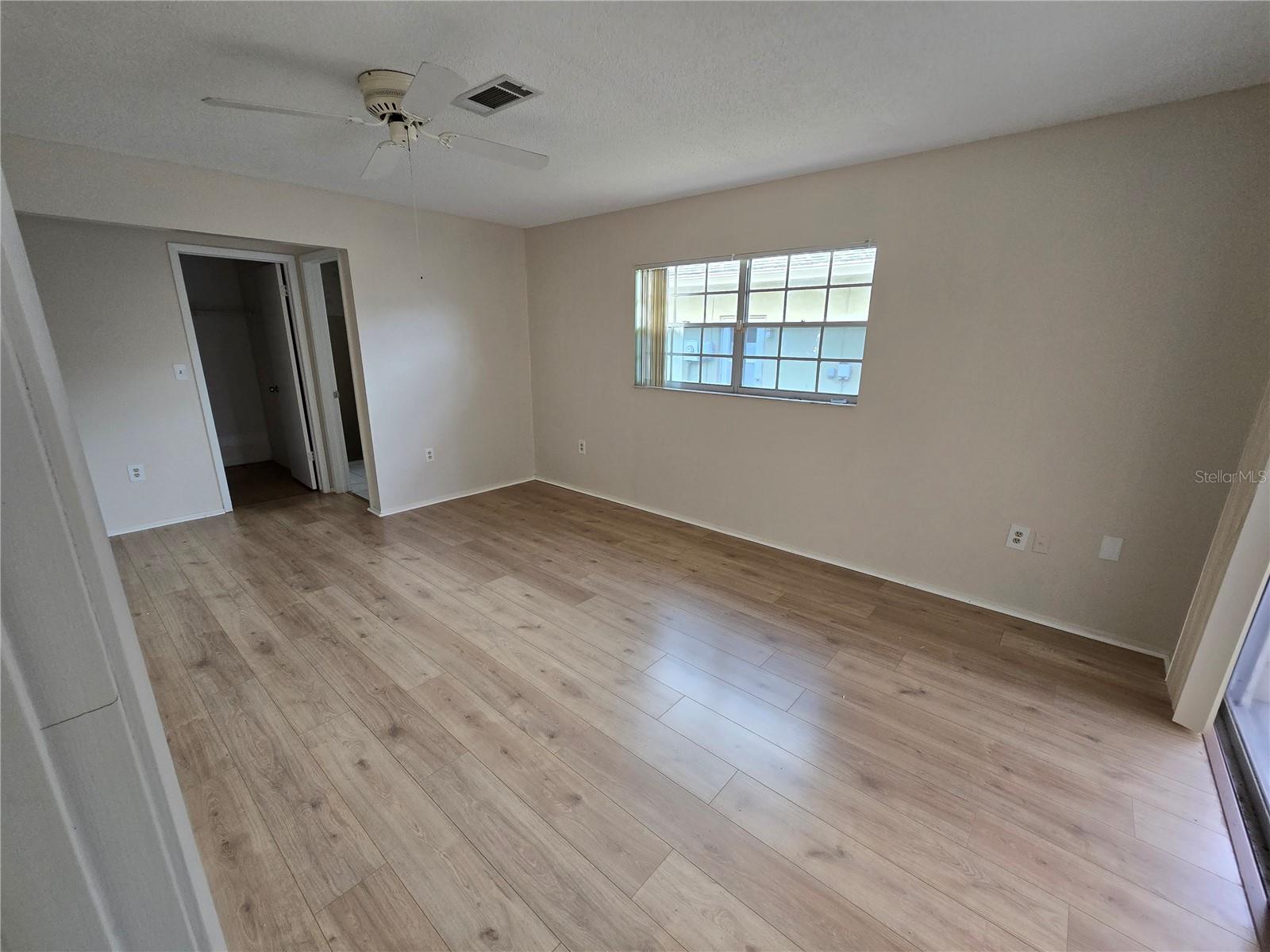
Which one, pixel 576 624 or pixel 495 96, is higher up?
pixel 495 96

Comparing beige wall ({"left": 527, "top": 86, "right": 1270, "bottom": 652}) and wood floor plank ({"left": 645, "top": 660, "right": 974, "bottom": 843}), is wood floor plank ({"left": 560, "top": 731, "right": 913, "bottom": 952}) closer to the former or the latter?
wood floor plank ({"left": 645, "top": 660, "right": 974, "bottom": 843})

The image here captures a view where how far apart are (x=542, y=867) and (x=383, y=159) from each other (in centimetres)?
287

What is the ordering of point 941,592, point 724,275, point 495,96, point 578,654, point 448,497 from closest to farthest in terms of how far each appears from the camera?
1. point 495,96
2. point 578,654
3. point 941,592
4. point 724,275
5. point 448,497

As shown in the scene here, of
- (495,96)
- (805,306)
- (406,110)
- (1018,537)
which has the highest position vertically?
(495,96)

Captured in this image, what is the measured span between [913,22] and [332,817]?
3166 millimetres

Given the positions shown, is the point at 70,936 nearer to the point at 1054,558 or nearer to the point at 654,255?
the point at 1054,558

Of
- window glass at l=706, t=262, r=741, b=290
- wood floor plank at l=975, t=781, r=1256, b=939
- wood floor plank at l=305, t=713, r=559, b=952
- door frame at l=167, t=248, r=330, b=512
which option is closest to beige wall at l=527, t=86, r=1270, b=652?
window glass at l=706, t=262, r=741, b=290

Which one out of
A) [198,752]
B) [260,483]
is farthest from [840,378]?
[260,483]

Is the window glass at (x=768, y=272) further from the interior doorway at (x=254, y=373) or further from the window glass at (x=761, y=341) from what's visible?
the interior doorway at (x=254, y=373)

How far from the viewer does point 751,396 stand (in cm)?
362

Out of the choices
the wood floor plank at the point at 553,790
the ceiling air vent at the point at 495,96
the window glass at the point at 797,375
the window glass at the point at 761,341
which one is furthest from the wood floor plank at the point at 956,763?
the ceiling air vent at the point at 495,96

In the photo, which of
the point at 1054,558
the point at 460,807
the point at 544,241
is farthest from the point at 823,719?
the point at 544,241

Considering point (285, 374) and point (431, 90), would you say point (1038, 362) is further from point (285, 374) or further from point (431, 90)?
point (285, 374)

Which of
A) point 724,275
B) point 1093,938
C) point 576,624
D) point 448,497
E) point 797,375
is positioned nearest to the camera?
point 1093,938
